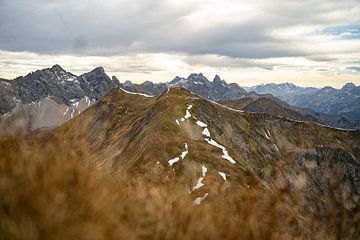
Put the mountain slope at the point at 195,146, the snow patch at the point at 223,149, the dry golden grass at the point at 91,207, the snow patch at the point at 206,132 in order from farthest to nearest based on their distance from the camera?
the snow patch at the point at 206,132 < the snow patch at the point at 223,149 < the mountain slope at the point at 195,146 < the dry golden grass at the point at 91,207

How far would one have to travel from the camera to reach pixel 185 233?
15.3 feet

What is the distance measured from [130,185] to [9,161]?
2024 millimetres

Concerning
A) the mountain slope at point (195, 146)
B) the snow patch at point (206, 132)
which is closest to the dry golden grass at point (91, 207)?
the mountain slope at point (195, 146)

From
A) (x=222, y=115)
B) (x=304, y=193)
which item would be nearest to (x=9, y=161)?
(x=222, y=115)

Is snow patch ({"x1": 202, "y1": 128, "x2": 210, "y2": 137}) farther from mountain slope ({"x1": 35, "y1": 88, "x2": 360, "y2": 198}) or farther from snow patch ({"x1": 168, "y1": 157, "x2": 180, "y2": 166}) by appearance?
snow patch ({"x1": 168, "y1": 157, "x2": 180, "y2": 166})

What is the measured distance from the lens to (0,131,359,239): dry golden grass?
364cm

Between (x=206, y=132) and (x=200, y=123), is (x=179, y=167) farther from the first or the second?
(x=200, y=123)

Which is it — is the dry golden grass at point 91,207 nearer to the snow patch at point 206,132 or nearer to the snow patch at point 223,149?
the snow patch at point 223,149

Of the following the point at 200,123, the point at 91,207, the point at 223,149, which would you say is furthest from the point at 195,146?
the point at 91,207

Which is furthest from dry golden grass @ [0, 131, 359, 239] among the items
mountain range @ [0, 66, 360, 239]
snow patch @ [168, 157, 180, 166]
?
snow patch @ [168, 157, 180, 166]

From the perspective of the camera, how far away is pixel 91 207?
4105 mm

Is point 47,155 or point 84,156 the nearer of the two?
point 47,155

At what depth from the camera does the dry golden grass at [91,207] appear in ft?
11.9

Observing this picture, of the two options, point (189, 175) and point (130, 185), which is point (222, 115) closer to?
point (189, 175)
